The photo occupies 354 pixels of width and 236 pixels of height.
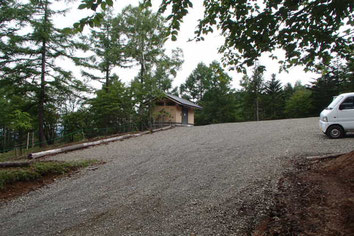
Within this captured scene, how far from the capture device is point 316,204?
9.50ft

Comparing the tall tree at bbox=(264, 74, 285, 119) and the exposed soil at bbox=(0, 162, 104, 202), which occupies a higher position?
the tall tree at bbox=(264, 74, 285, 119)

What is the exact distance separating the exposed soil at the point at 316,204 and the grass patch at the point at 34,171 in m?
6.32

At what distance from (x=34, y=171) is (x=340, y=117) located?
10.5m

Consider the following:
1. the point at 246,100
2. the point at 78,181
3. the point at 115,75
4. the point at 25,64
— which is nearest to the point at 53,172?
the point at 78,181

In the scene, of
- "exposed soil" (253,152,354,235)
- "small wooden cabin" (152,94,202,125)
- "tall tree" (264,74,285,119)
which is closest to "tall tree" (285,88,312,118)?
"tall tree" (264,74,285,119)

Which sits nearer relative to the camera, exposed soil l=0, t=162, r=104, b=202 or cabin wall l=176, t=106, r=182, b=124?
exposed soil l=0, t=162, r=104, b=202

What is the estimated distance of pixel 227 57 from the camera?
4578mm

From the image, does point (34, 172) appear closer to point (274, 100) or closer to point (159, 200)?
point (159, 200)

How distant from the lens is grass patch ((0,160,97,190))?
19.1 ft

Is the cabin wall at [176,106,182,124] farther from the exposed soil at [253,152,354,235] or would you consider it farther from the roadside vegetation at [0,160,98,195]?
the exposed soil at [253,152,354,235]

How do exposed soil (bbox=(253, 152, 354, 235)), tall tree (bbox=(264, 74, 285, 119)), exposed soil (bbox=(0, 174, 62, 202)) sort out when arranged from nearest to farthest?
1. exposed soil (bbox=(253, 152, 354, 235))
2. exposed soil (bbox=(0, 174, 62, 202))
3. tall tree (bbox=(264, 74, 285, 119))

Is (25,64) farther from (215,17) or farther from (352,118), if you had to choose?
(352,118)

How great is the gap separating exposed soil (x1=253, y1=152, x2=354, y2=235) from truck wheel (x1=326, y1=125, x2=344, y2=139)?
15.5 ft

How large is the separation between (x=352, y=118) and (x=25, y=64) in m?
17.3
